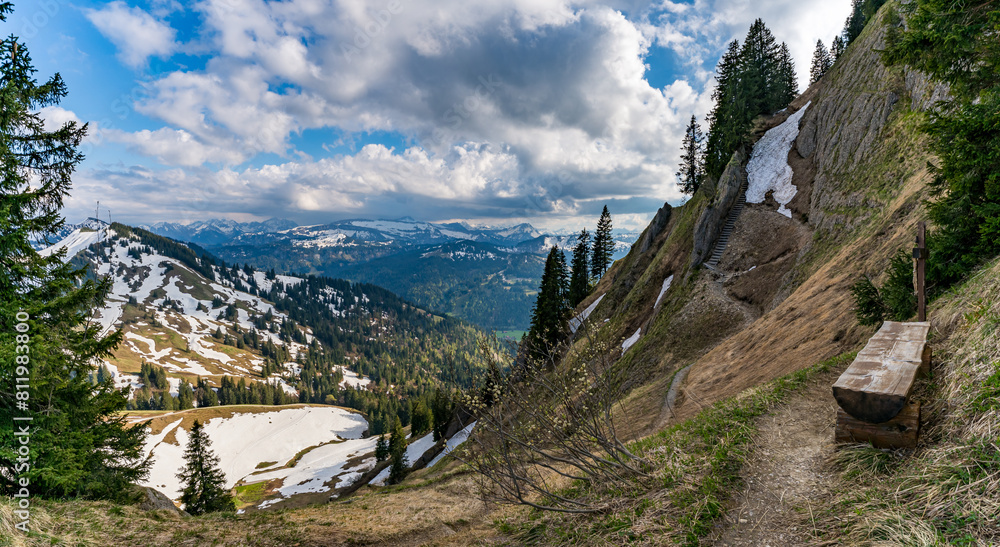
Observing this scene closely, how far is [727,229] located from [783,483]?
112 feet

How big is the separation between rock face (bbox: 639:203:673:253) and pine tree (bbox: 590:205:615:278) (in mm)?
13427

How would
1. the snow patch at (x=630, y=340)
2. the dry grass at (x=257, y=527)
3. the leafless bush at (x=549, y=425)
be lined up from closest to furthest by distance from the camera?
the leafless bush at (x=549, y=425) < the dry grass at (x=257, y=527) < the snow patch at (x=630, y=340)

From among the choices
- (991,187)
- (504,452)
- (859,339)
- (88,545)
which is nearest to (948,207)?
(991,187)

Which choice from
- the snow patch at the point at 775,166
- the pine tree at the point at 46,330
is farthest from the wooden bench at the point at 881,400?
the snow patch at the point at 775,166

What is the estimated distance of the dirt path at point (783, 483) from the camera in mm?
4418

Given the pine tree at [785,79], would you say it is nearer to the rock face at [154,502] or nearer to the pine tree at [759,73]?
the pine tree at [759,73]

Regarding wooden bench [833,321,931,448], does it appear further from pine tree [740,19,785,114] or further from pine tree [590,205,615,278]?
pine tree [590,205,615,278]

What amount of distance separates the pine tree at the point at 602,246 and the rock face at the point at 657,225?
1343cm

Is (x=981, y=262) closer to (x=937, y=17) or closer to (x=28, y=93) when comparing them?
(x=937, y=17)

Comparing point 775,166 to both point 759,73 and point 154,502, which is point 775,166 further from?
point 154,502

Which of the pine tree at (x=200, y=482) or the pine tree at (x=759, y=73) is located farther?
the pine tree at (x=759, y=73)

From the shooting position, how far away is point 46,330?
35.8 ft

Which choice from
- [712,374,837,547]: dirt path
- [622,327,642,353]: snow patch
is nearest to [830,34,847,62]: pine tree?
[622,327,642,353]: snow patch

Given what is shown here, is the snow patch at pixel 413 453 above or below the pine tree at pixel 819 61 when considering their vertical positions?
below
